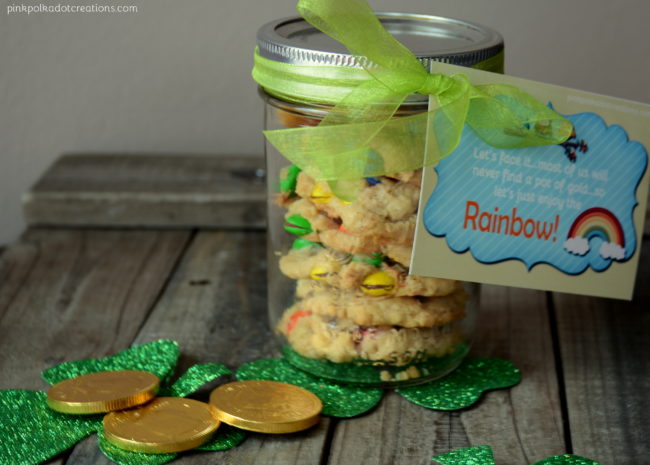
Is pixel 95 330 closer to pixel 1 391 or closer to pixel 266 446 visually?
pixel 1 391

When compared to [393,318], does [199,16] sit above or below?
above

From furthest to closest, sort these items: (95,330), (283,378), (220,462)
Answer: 1. (95,330)
2. (283,378)
3. (220,462)

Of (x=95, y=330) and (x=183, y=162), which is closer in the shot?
(x=95, y=330)

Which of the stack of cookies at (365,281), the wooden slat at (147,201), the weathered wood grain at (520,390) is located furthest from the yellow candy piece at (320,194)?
the wooden slat at (147,201)

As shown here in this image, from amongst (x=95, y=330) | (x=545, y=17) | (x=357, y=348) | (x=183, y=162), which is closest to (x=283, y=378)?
(x=357, y=348)

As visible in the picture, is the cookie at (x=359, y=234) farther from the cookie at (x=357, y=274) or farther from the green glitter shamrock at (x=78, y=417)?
the green glitter shamrock at (x=78, y=417)

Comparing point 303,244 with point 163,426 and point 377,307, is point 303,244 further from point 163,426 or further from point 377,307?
point 163,426
